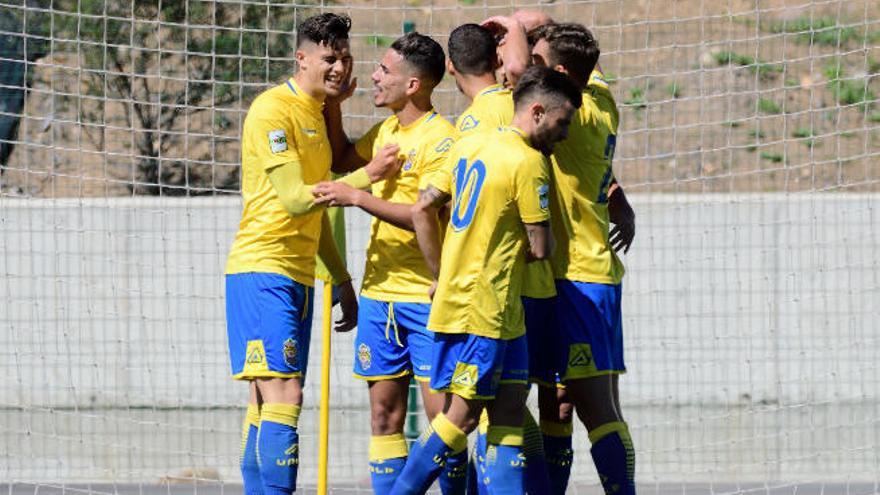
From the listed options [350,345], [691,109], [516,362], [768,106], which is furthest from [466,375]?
[768,106]

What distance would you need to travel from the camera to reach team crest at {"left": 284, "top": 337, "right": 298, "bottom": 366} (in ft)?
19.5

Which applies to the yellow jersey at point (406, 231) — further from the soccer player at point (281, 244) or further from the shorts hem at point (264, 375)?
the shorts hem at point (264, 375)

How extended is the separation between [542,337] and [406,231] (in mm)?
752

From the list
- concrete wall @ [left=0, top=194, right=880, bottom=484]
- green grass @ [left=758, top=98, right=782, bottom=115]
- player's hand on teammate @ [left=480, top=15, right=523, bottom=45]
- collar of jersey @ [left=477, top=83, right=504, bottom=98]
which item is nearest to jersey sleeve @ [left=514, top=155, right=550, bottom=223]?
collar of jersey @ [left=477, top=83, right=504, bottom=98]

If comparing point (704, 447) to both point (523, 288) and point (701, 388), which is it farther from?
point (523, 288)

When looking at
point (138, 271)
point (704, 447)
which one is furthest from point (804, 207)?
point (138, 271)

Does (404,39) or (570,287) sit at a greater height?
(404,39)

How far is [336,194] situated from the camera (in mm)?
5785

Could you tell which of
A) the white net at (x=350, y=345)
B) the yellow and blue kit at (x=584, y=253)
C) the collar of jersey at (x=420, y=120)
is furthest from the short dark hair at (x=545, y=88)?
the white net at (x=350, y=345)

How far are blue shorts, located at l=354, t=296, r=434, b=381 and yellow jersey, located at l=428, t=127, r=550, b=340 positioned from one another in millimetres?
556

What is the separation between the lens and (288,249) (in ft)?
19.9

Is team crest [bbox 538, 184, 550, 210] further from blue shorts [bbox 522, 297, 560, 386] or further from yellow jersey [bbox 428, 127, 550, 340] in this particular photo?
blue shorts [bbox 522, 297, 560, 386]

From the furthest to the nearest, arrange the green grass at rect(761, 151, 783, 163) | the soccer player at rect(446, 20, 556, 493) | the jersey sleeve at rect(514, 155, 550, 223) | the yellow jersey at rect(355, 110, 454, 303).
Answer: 1. the green grass at rect(761, 151, 783, 163)
2. the yellow jersey at rect(355, 110, 454, 303)
3. the soccer player at rect(446, 20, 556, 493)
4. the jersey sleeve at rect(514, 155, 550, 223)

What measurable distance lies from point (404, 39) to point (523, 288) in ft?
3.90
